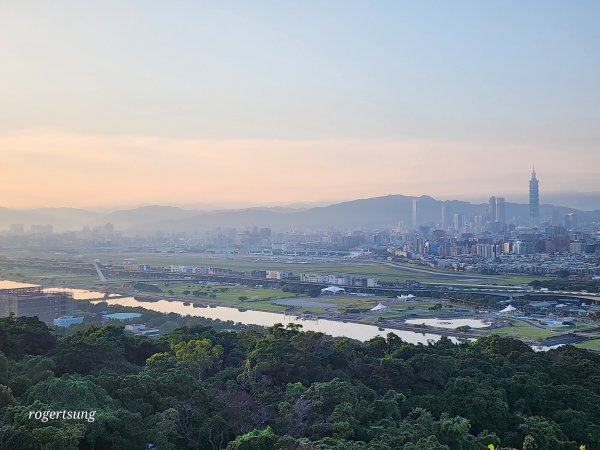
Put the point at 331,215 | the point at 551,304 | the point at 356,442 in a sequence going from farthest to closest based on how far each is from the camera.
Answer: the point at 331,215, the point at 551,304, the point at 356,442

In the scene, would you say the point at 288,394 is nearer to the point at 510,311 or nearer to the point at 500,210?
the point at 510,311

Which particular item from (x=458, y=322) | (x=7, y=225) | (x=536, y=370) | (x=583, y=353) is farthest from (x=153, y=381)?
(x=7, y=225)

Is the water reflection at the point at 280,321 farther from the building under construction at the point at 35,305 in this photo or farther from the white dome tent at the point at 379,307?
the building under construction at the point at 35,305

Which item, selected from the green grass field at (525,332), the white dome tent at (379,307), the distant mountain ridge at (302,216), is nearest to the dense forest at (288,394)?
the green grass field at (525,332)

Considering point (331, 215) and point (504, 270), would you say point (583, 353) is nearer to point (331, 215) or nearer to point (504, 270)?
point (504, 270)

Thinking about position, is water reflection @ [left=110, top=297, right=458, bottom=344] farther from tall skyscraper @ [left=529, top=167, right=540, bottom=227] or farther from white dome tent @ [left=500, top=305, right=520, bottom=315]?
tall skyscraper @ [left=529, top=167, right=540, bottom=227]

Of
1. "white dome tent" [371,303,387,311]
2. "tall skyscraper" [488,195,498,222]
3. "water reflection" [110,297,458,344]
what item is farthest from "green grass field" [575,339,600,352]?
"tall skyscraper" [488,195,498,222]
